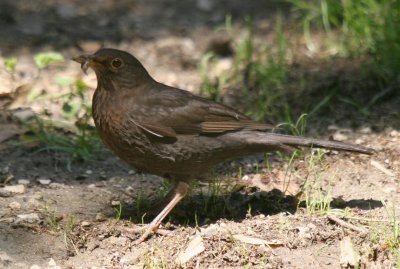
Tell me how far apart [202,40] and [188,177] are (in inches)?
133

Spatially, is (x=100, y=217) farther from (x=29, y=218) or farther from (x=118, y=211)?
(x=29, y=218)

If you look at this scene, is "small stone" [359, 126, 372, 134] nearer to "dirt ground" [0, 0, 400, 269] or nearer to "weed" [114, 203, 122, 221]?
"dirt ground" [0, 0, 400, 269]

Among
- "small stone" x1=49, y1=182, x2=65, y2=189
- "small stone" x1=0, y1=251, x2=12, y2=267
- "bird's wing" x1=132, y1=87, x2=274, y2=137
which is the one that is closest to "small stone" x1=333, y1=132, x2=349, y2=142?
"bird's wing" x1=132, y1=87, x2=274, y2=137

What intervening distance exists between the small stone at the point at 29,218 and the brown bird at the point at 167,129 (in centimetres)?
69

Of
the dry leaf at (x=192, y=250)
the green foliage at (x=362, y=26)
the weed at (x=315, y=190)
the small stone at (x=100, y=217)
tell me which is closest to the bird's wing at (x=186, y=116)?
the weed at (x=315, y=190)

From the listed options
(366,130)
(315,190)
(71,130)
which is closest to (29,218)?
(71,130)

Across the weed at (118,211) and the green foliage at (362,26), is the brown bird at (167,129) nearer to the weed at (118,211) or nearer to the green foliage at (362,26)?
the weed at (118,211)

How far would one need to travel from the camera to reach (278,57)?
7785mm

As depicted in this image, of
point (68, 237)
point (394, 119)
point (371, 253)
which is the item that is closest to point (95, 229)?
point (68, 237)

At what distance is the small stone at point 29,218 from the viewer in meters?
5.28

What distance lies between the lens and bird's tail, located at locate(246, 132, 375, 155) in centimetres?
552

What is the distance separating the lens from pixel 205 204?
564 cm

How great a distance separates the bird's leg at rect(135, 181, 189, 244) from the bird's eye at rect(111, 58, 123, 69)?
0.94m

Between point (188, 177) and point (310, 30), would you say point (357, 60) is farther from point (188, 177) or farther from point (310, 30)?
point (188, 177)
